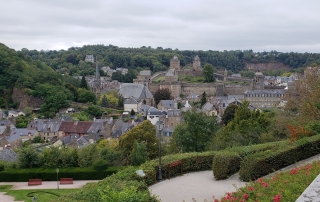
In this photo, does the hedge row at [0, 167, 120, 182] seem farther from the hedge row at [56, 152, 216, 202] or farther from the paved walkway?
the paved walkway

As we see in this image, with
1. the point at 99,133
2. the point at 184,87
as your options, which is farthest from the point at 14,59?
the point at 99,133

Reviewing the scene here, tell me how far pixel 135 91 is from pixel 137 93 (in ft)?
3.09

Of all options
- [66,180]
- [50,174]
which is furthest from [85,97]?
[66,180]

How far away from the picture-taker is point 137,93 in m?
64.4

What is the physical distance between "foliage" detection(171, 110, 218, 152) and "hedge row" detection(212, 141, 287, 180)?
9843mm

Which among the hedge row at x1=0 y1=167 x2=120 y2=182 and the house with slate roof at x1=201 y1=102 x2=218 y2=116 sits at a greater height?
the hedge row at x1=0 y1=167 x2=120 y2=182

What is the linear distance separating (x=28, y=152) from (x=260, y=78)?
59.8m

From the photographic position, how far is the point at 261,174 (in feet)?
35.1

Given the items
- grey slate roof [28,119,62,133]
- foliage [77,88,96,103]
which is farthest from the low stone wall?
foliage [77,88,96,103]

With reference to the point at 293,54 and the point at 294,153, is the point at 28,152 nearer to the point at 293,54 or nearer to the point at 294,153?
the point at 294,153

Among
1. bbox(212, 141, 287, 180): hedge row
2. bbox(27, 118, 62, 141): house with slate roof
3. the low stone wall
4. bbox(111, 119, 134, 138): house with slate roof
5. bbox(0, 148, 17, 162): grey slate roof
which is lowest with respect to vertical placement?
bbox(27, 118, 62, 141): house with slate roof

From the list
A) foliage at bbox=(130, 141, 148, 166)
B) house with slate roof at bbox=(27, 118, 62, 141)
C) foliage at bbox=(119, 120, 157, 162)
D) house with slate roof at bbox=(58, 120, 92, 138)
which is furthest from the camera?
house with slate roof at bbox=(27, 118, 62, 141)

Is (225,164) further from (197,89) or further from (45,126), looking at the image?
(197,89)

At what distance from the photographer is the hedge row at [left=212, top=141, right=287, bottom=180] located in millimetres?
11281
